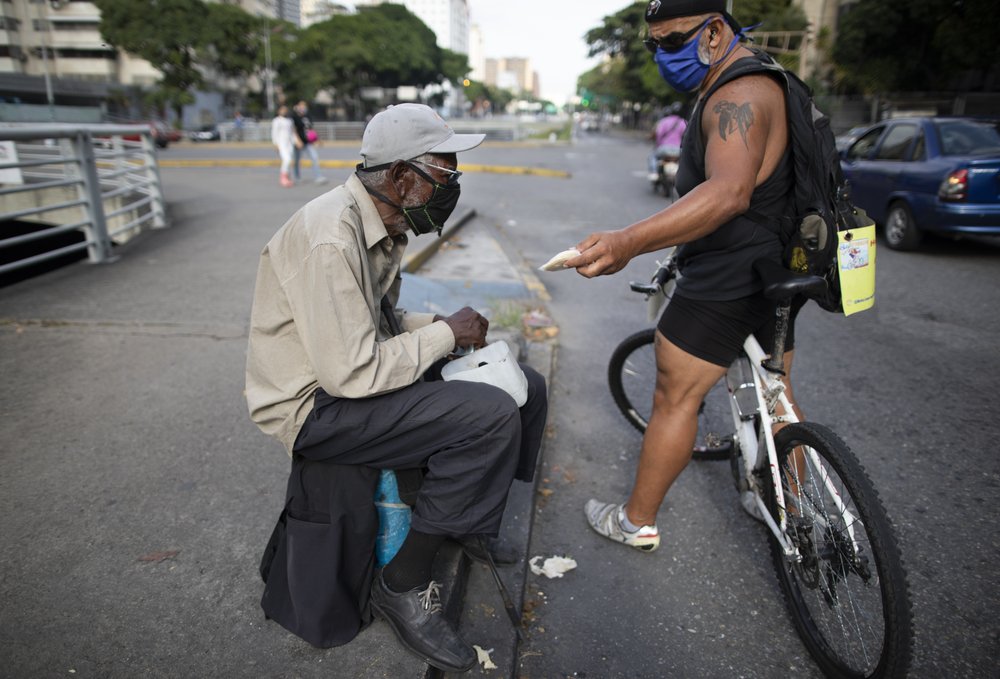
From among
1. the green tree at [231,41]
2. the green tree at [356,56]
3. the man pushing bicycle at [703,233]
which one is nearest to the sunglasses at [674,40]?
the man pushing bicycle at [703,233]

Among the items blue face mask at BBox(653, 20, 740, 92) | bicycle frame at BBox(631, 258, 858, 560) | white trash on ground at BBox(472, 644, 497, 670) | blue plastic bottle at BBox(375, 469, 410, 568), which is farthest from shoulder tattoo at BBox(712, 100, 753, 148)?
white trash on ground at BBox(472, 644, 497, 670)

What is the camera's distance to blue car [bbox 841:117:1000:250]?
7383 millimetres

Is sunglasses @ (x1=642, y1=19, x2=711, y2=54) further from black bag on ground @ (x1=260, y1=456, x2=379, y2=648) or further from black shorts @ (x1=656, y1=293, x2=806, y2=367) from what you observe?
black bag on ground @ (x1=260, y1=456, x2=379, y2=648)

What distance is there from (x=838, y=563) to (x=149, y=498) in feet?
8.91

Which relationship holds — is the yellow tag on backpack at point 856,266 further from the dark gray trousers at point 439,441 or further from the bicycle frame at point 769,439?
the dark gray trousers at point 439,441

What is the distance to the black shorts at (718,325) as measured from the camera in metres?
2.37

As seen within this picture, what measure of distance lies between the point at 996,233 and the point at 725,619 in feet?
24.3

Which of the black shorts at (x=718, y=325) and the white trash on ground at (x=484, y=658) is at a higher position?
the black shorts at (x=718, y=325)

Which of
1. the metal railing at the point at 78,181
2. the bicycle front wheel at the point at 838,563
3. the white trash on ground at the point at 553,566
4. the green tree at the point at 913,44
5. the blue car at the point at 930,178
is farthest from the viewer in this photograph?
the green tree at the point at 913,44

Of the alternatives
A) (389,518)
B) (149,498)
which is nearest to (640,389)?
(389,518)

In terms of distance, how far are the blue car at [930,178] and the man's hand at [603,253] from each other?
7.58 metres

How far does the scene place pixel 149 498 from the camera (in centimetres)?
276

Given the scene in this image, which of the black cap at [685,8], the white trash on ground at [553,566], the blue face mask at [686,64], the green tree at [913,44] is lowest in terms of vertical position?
the white trash on ground at [553,566]

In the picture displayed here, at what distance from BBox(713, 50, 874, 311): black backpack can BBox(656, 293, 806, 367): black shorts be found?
0.20 metres
